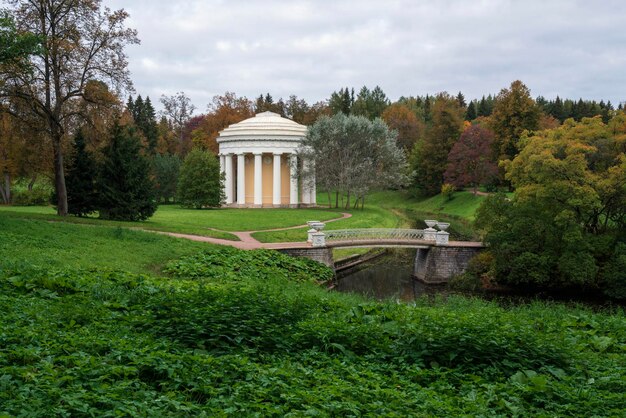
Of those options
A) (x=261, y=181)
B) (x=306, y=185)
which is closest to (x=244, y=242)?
(x=306, y=185)

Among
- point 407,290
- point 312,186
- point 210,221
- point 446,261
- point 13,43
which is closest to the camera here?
point 13,43

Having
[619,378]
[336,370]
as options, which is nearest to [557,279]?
[619,378]

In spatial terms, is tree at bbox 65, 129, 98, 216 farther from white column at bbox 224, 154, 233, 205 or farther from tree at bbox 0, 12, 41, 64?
white column at bbox 224, 154, 233, 205

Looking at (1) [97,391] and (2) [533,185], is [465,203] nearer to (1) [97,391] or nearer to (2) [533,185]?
(2) [533,185]

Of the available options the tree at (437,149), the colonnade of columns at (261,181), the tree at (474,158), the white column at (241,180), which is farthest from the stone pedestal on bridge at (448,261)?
the tree at (437,149)

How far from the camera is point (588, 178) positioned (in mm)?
25484

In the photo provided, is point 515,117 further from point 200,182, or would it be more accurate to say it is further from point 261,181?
point 200,182

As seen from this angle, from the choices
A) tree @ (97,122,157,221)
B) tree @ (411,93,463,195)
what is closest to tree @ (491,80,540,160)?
tree @ (411,93,463,195)

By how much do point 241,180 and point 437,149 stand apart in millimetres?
23156

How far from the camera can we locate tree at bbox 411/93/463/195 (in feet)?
212

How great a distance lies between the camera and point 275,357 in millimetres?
8828

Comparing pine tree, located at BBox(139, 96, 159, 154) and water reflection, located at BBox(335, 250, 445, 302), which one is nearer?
water reflection, located at BBox(335, 250, 445, 302)

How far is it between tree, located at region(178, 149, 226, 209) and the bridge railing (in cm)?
2561

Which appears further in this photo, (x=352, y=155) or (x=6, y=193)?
(x=6, y=193)
